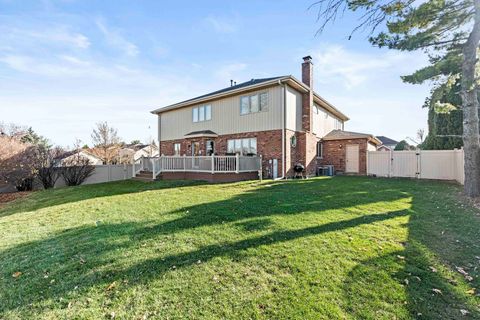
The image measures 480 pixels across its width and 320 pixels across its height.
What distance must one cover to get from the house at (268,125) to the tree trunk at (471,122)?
23.5ft

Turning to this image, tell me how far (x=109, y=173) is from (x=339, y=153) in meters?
17.0

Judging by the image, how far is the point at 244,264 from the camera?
3604 millimetres

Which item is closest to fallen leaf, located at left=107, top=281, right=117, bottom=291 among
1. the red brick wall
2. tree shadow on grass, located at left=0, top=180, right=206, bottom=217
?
tree shadow on grass, located at left=0, top=180, right=206, bottom=217

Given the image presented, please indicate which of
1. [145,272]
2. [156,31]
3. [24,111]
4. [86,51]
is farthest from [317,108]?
[24,111]

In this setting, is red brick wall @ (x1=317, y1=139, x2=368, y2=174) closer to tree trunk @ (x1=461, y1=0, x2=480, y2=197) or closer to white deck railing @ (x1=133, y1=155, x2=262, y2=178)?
white deck railing @ (x1=133, y1=155, x2=262, y2=178)

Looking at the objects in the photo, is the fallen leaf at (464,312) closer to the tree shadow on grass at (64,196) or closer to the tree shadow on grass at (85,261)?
the tree shadow on grass at (85,261)

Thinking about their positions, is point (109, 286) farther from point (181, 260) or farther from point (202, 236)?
point (202, 236)

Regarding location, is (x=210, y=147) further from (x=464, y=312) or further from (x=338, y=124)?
(x=464, y=312)

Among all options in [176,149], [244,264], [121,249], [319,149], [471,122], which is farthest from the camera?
[176,149]

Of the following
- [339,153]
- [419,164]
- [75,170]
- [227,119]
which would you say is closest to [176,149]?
[227,119]

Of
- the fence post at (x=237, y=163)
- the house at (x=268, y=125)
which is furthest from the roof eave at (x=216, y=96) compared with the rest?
the fence post at (x=237, y=163)

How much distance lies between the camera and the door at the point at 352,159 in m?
17.0

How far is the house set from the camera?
13.9 m

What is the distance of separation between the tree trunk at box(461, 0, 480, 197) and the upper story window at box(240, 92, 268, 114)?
8.68 m
